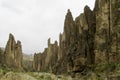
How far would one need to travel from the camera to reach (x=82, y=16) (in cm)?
19188

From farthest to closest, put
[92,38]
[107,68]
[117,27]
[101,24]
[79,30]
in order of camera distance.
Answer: [79,30], [92,38], [101,24], [117,27], [107,68]

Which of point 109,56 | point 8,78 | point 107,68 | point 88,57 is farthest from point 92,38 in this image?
point 8,78

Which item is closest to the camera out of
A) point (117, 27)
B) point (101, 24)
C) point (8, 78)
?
point (8, 78)

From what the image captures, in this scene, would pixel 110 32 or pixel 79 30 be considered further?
pixel 79 30

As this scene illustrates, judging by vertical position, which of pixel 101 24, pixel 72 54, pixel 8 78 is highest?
pixel 101 24

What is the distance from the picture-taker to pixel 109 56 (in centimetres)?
15512

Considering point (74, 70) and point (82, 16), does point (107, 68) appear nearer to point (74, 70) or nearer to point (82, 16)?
point (74, 70)

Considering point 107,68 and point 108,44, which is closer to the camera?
point 107,68

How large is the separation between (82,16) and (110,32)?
35.0 m

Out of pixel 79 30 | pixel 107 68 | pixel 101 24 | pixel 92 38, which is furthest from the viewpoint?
pixel 79 30

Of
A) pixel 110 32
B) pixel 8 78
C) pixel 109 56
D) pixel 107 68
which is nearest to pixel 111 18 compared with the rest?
pixel 110 32

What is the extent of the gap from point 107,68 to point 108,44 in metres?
19.8

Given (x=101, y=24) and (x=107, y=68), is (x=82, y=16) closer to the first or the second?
(x=101, y=24)

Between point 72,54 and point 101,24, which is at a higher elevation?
point 101,24
